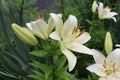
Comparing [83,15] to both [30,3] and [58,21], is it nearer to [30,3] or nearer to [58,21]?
[30,3]

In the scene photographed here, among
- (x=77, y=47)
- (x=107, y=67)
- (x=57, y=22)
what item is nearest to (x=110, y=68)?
(x=107, y=67)

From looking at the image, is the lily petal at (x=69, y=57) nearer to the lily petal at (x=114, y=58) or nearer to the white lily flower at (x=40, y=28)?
the white lily flower at (x=40, y=28)

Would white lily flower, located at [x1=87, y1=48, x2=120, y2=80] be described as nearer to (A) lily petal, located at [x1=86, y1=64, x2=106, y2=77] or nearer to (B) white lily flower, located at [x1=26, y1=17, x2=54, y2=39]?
(A) lily petal, located at [x1=86, y1=64, x2=106, y2=77]

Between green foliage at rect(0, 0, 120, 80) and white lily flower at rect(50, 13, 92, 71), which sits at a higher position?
white lily flower at rect(50, 13, 92, 71)

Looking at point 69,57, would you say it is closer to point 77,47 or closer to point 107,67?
point 77,47

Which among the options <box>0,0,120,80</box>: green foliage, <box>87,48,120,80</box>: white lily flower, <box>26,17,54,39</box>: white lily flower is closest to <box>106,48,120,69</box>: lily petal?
<box>87,48,120,80</box>: white lily flower

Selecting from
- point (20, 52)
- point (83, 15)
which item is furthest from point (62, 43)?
point (83, 15)
